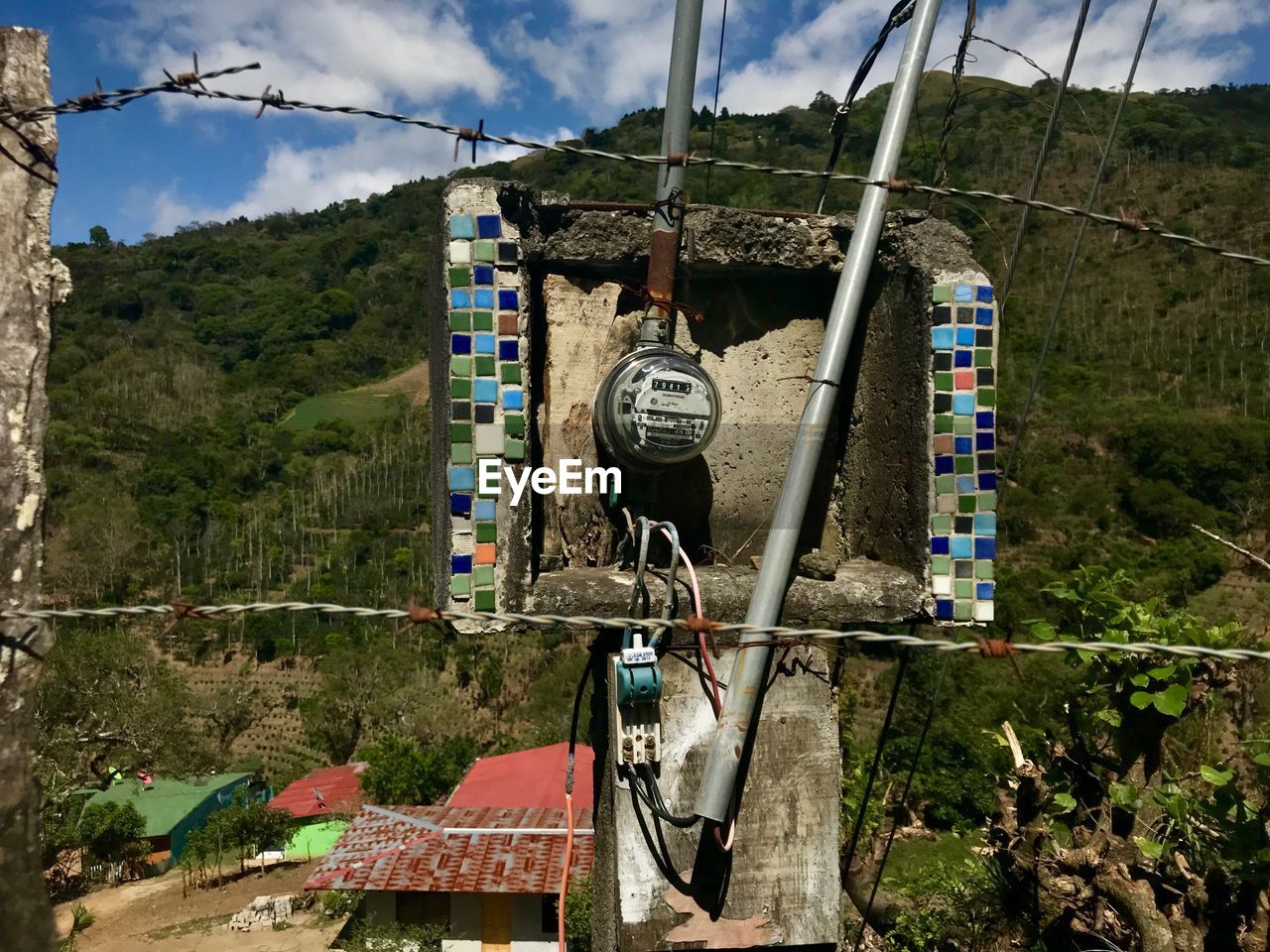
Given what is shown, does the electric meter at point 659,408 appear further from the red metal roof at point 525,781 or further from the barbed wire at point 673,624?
the red metal roof at point 525,781

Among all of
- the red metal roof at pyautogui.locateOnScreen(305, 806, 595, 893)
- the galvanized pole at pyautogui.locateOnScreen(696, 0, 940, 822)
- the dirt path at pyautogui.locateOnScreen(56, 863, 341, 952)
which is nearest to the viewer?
the galvanized pole at pyautogui.locateOnScreen(696, 0, 940, 822)

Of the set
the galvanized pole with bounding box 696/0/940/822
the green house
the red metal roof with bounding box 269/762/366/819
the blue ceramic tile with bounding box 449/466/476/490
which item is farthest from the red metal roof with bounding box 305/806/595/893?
the blue ceramic tile with bounding box 449/466/476/490

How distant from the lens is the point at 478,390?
2.62 m

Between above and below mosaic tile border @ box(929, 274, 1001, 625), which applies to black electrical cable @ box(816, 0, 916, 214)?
above

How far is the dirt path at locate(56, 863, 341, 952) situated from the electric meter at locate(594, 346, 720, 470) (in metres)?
15.0

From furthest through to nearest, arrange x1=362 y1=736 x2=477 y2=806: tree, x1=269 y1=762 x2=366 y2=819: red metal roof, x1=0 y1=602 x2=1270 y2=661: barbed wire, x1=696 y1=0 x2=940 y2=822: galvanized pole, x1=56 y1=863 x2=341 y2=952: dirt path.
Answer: x1=269 y1=762 x2=366 y2=819: red metal roof < x1=362 y1=736 x2=477 y2=806: tree < x1=56 y1=863 x2=341 y2=952: dirt path < x1=696 y1=0 x2=940 y2=822: galvanized pole < x1=0 y1=602 x2=1270 y2=661: barbed wire

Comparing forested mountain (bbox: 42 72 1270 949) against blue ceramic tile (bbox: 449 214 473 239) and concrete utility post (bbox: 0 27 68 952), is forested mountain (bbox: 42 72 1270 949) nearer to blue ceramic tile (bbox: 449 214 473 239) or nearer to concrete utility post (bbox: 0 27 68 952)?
blue ceramic tile (bbox: 449 214 473 239)

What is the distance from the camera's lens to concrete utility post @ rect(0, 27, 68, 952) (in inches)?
64.4

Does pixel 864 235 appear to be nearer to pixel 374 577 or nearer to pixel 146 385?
pixel 374 577

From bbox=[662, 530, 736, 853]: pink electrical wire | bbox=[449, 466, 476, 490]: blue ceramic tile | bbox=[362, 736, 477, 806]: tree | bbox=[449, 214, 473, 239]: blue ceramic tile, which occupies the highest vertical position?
bbox=[449, 214, 473, 239]: blue ceramic tile

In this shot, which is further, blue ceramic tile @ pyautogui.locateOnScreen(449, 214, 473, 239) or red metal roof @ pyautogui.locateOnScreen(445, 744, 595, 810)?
red metal roof @ pyautogui.locateOnScreen(445, 744, 595, 810)

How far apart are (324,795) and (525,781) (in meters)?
7.61

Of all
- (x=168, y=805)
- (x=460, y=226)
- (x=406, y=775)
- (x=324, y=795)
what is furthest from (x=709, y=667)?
(x=168, y=805)

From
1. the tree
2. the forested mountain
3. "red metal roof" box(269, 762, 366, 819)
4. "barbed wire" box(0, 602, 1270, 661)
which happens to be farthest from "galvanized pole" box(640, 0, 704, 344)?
"red metal roof" box(269, 762, 366, 819)
